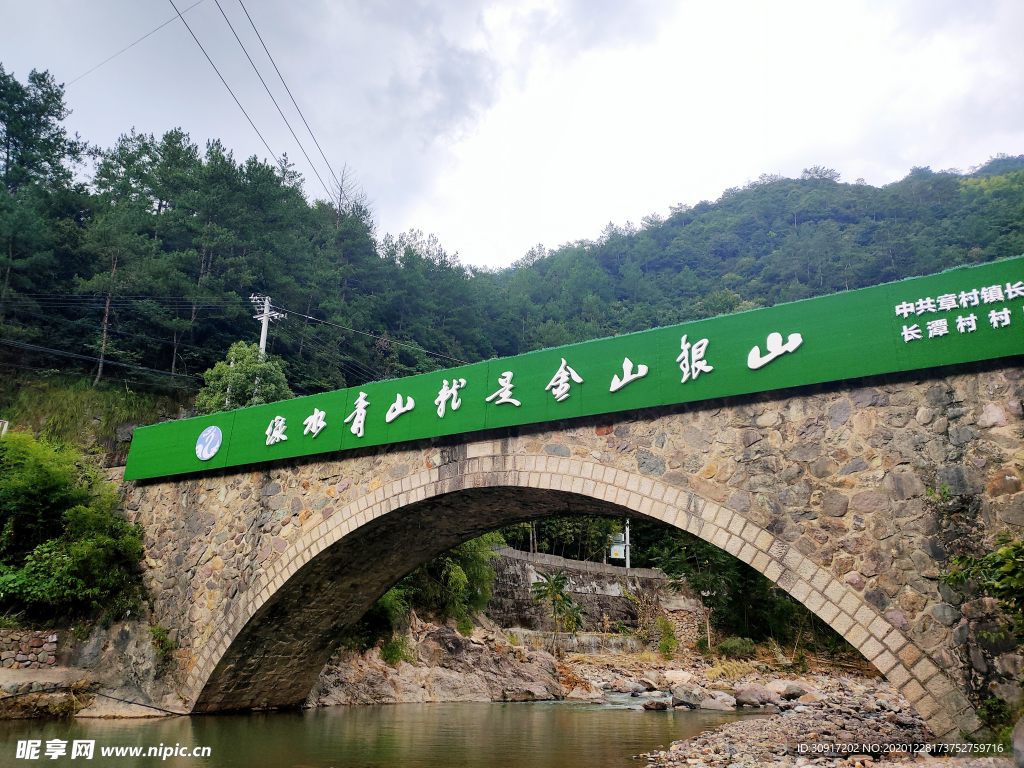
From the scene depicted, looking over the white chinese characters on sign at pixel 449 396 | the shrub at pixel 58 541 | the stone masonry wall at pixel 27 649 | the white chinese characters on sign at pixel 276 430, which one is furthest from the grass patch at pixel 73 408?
the white chinese characters on sign at pixel 449 396

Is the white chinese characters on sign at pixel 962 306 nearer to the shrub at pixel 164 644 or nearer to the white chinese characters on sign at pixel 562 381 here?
the white chinese characters on sign at pixel 562 381

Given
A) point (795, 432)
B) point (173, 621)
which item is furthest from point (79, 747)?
point (795, 432)

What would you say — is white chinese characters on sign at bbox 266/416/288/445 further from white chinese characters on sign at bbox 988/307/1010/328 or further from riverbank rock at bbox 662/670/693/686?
riverbank rock at bbox 662/670/693/686

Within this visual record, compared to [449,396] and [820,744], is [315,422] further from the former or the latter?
[820,744]

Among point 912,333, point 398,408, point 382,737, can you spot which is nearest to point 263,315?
point 398,408

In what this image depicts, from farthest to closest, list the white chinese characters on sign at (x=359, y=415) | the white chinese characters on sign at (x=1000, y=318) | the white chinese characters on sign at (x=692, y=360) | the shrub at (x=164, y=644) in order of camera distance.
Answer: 1. the shrub at (x=164, y=644)
2. the white chinese characters on sign at (x=359, y=415)
3. the white chinese characters on sign at (x=692, y=360)
4. the white chinese characters on sign at (x=1000, y=318)

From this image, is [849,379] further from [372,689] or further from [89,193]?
[89,193]

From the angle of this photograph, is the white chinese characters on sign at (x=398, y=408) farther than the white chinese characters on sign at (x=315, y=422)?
No

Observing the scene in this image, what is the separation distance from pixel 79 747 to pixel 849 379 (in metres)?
8.62

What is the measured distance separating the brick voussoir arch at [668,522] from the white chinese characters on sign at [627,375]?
2.83 ft

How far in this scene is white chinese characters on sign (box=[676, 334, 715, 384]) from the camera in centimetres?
691

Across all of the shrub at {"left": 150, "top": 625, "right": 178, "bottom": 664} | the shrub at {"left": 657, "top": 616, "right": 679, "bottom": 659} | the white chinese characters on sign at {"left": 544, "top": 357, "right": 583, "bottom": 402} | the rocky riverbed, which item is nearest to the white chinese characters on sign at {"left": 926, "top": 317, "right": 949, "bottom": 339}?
the rocky riverbed

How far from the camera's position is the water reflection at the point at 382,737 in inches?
290

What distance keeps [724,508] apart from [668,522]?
→ 595 millimetres
